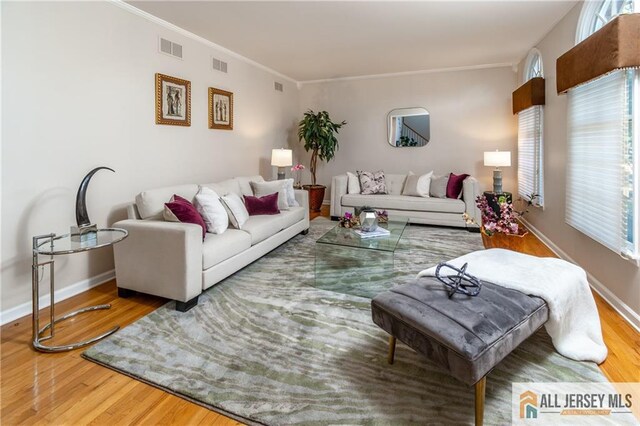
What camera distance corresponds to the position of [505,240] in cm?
450

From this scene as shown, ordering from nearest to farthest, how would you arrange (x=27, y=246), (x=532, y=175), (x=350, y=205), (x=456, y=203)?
1. (x=27, y=246)
2. (x=532, y=175)
3. (x=456, y=203)
4. (x=350, y=205)

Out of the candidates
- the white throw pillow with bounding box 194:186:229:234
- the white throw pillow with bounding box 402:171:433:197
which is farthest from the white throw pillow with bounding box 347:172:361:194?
the white throw pillow with bounding box 194:186:229:234

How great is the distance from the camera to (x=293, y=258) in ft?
12.6

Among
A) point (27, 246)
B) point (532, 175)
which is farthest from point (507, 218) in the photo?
point (27, 246)

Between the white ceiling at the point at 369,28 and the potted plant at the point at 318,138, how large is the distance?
1.01 metres

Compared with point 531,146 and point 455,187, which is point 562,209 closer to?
point 531,146

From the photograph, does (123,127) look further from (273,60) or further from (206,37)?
(273,60)

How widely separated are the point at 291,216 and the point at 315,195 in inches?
88.8

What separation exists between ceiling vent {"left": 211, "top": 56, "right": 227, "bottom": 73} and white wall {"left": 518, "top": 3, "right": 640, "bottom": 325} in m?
4.07

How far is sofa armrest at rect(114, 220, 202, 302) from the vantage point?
8.29 ft

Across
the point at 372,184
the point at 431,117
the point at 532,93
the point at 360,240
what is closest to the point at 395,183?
the point at 372,184

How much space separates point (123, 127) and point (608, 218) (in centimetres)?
429

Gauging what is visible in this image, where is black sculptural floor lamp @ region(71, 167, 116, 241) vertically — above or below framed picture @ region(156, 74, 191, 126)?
below

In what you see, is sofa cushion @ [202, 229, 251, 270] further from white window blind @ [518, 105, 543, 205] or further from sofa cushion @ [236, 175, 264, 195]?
white window blind @ [518, 105, 543, 205]
